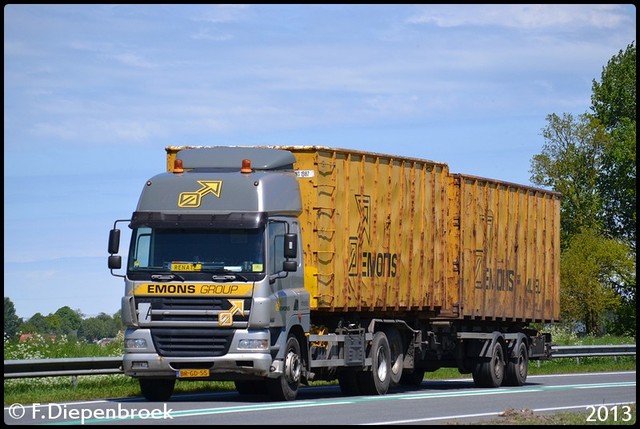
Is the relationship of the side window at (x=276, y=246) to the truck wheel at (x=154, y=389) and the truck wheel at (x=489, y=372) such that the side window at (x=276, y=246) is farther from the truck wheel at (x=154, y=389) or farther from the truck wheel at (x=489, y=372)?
the truck wheel at (x=489, y=372)

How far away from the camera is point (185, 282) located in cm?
2072

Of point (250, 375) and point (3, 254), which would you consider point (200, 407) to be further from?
point (3, 254)

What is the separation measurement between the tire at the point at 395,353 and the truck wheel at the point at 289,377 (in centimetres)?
374

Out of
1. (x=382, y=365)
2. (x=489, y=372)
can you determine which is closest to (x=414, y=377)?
(x=489, y=372)

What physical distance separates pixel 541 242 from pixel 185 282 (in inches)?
521

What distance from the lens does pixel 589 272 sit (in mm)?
75062

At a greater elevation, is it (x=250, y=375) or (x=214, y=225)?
(x=214, y=225)

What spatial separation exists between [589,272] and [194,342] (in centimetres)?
5677

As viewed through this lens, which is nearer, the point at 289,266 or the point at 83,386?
the point at 289,266

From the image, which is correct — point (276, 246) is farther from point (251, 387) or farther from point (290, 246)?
point (251, 387)

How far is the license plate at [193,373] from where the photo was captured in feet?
68.0

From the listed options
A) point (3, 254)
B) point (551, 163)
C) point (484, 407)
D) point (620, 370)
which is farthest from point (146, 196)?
point (551, 163)

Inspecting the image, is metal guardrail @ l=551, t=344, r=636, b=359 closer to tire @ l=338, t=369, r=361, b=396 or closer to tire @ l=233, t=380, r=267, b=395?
tire @ l=338, t=369, r=361, b=396

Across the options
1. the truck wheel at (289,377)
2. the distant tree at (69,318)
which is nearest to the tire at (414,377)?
the truck wheel at (289,377)
